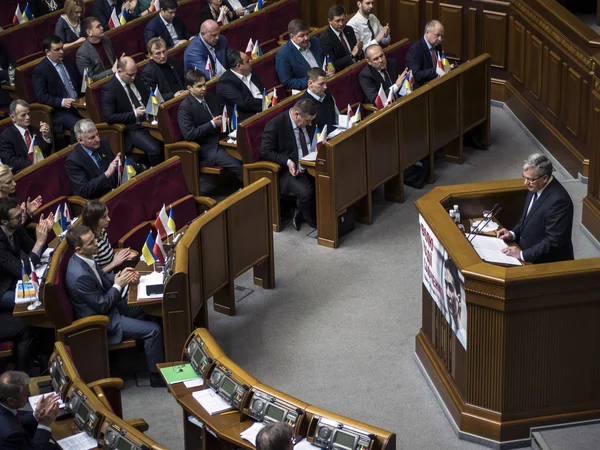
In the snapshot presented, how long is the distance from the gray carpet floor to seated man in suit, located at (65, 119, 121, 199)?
53.6 inches

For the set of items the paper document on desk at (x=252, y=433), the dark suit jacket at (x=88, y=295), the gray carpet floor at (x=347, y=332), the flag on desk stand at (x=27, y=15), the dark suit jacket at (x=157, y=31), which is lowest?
the gray carpet floor at (x=347, y=332)

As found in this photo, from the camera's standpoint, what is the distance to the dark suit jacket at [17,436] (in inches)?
226

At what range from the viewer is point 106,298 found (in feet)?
24.1

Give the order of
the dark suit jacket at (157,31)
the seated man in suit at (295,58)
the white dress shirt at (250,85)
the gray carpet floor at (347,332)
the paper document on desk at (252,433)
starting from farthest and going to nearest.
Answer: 1. the dark suit jacket at (157,31)
2. the seated man in suit at (295,58)
3. the white dress shirt at (250,85)
4. the gray carpet floor at (347,332)
5. the paper document on desk at (252,433)

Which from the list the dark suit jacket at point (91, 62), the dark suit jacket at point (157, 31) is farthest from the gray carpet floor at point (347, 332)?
the dark suit jacket at point (157, 31)

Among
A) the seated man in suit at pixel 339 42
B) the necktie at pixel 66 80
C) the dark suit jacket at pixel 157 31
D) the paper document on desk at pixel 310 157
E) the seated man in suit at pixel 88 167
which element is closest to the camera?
the seated man in suit at pixel 88 167

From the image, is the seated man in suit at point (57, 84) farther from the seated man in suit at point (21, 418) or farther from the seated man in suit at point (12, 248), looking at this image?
the seated man in suit at point (21, 418)

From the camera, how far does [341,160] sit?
927 cm

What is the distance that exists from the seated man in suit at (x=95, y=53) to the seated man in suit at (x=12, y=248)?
344cm

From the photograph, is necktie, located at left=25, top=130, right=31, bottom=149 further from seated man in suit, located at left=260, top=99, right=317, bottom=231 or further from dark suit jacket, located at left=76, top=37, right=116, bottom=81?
seated man in suit, located at left=260, top=99, right=317, bottom=231

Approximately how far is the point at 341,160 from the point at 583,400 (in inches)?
133

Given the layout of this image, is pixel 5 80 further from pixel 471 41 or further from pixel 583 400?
pixel 583 400

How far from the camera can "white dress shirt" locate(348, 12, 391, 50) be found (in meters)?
12.2

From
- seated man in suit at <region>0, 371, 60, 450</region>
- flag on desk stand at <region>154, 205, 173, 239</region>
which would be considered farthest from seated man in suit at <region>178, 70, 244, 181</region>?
seated man in suit at <region>0, 371, 60, 450</region>
